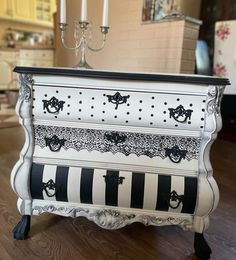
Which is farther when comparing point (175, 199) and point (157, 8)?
point (157, 8)

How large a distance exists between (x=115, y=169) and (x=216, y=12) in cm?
226

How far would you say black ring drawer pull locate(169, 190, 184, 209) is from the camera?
995mm

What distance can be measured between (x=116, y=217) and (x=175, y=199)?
253 millimetres

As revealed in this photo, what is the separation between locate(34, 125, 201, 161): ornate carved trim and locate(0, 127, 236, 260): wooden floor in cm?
42

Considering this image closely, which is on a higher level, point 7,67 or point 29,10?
point 29,10

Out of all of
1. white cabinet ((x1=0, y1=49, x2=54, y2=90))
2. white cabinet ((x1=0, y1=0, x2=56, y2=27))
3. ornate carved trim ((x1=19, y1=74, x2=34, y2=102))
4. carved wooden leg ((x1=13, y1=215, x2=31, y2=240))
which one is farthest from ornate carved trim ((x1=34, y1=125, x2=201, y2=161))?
white cabinet ((x1=0, y1=0, x2=56, y2=27))

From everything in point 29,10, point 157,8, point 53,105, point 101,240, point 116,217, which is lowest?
point 101,240

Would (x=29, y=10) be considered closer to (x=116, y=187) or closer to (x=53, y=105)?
(x=53, y=105)

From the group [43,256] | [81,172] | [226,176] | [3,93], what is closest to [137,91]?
[81,172]

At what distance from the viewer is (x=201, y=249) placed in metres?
1.05

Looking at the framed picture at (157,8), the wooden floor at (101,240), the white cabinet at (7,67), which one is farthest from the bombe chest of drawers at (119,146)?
the white cabinet at (7,67)

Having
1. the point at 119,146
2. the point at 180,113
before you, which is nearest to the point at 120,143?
the point at 119,146

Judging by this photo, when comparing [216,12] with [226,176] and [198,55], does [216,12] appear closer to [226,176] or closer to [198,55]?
[198,55]

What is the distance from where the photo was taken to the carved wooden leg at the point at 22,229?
3.66ft
